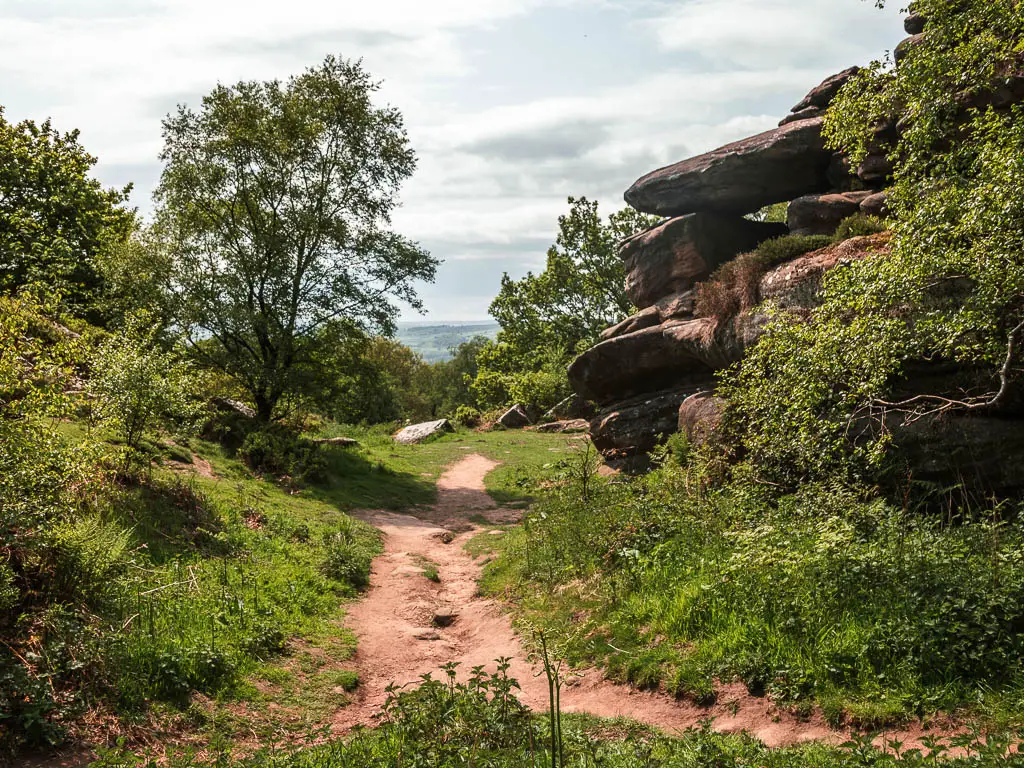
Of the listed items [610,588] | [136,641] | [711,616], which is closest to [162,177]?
[136,641]

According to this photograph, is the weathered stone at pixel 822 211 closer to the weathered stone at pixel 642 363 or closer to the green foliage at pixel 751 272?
the green foliage at pixel 751 272

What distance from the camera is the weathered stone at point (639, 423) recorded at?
2041cm

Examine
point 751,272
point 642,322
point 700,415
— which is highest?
point 751,272

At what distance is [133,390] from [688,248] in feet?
53.0

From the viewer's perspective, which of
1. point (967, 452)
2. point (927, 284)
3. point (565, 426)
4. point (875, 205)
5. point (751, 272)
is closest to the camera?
point (927, 284)

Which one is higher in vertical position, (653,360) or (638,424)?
(653,360)

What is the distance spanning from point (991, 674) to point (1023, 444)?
713 centimetres

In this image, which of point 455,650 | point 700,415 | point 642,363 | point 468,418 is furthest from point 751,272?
point 468,418

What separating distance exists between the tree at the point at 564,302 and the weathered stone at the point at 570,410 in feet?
14.6

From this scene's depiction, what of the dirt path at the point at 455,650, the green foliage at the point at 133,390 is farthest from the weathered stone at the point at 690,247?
the green foliage at the point at 133,390

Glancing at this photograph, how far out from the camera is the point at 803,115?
20078mm

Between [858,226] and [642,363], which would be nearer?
[858,226]

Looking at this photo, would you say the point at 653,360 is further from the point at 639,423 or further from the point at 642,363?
the point at 639,423

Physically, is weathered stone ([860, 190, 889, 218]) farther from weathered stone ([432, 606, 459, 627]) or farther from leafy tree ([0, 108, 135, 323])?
leafy tree ([0, 108, 135, 323])
